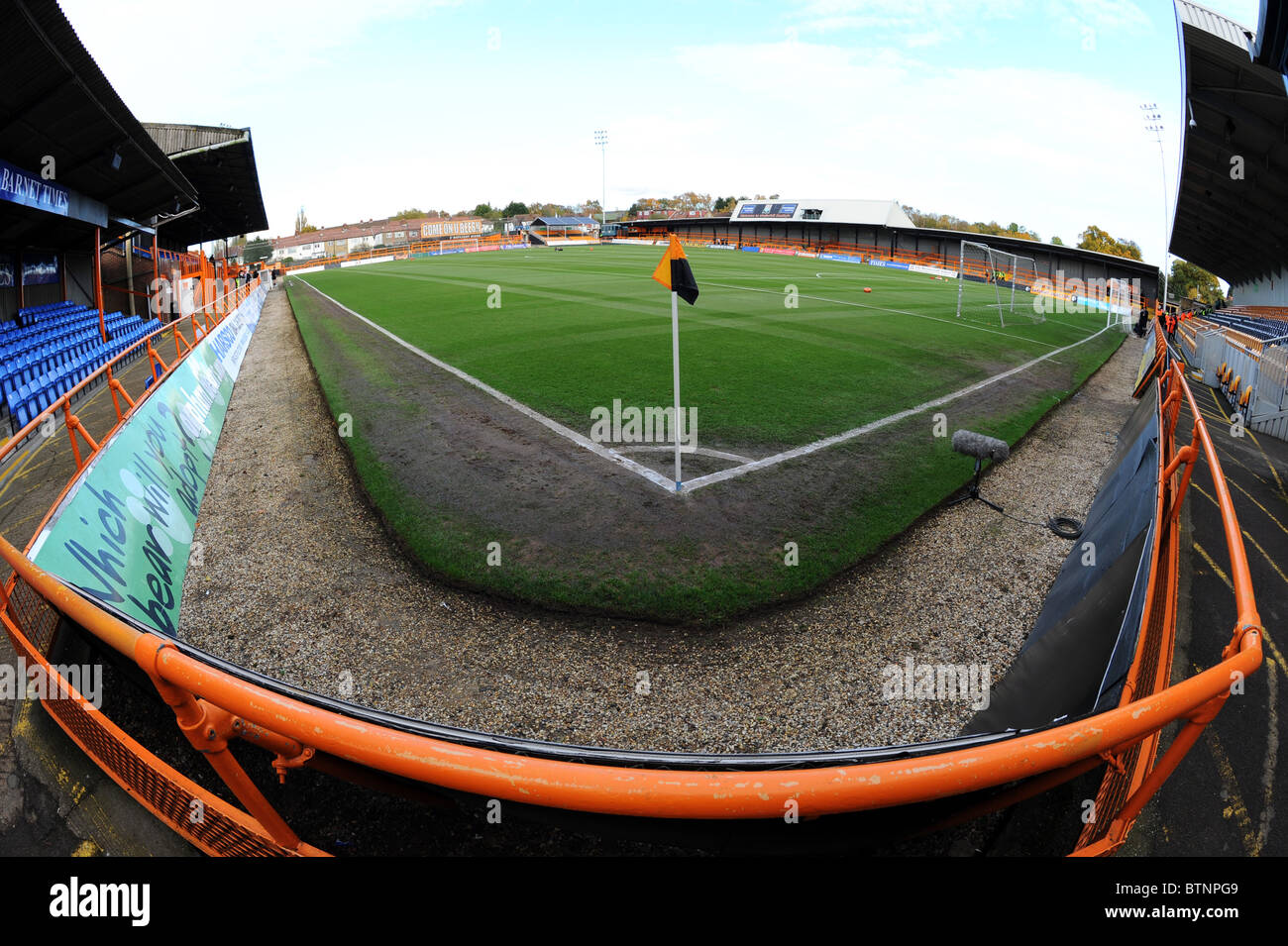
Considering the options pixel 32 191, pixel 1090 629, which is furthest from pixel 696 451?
pixel 32 191

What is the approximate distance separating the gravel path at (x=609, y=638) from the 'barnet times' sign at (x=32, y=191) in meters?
10.5

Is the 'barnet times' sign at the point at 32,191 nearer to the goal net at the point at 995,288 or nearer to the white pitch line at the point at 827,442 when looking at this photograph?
the white pitch line at the point at 827,442

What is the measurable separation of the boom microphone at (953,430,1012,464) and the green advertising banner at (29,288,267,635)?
974 cm

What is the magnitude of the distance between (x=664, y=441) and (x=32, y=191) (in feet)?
53.8

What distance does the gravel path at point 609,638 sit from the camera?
5.10 metres

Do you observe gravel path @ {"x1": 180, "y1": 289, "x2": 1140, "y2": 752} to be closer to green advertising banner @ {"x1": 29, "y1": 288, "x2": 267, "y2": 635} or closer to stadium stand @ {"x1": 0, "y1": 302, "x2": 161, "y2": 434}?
green advertising banner @ {"x1": 29, "y1": 288, "x2": 267, "y2": 635}

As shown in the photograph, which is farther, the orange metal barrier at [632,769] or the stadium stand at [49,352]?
the stadium stand at [49,352]

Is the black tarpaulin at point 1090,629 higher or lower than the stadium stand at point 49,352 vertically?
lower

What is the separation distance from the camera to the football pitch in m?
7.43

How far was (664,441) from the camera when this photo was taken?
1148 centimetres

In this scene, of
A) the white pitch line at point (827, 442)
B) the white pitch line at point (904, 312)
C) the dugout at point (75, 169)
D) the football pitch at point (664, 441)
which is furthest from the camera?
the white pitch line at point (904, 312)

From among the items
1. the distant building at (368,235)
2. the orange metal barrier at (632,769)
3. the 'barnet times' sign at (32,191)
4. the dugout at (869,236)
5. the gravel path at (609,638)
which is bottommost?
the gravel path at (609,638)

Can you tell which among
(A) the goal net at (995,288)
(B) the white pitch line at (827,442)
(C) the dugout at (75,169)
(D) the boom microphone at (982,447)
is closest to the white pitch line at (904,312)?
(A) the goal net at (995,288)

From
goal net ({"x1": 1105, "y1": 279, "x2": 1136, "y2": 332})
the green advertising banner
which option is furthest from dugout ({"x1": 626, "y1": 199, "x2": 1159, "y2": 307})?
the green advertising banner
